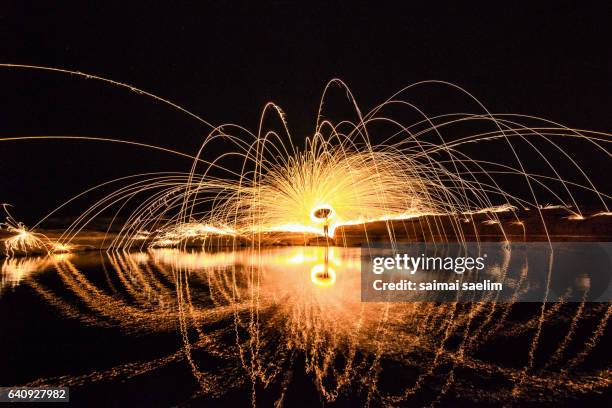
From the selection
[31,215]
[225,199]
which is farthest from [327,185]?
[31,215]

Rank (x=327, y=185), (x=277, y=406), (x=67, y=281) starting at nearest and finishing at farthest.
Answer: (x=277, y=406)
(x=67, y=281)
(x=327, y=185)

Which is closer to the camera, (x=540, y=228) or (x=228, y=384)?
(x=228, y=384)

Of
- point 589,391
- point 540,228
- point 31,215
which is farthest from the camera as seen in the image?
point 31,215

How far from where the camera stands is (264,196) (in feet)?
60.2

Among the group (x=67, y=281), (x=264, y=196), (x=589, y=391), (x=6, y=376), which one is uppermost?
(x=264, y=196)

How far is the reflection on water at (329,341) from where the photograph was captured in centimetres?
440

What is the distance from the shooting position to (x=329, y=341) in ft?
18.5

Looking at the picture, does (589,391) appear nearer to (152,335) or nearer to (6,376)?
(152,335)

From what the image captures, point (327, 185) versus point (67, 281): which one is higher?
point (327, 185)

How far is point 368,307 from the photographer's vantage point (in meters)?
7.39

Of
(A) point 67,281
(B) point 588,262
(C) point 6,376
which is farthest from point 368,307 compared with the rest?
(B) point 588,262

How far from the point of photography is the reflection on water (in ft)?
14.4

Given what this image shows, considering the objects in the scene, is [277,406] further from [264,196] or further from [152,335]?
[264,196]

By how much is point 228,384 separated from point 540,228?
19840mm
